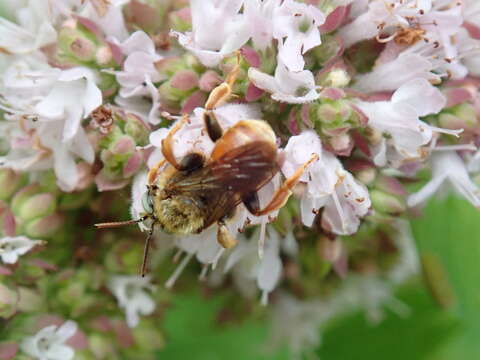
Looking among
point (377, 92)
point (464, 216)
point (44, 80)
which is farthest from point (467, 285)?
point (44, 80)

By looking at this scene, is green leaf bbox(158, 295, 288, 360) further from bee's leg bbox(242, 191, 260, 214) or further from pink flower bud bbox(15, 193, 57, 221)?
bee's leg bbox(242, 191, 260, 214)

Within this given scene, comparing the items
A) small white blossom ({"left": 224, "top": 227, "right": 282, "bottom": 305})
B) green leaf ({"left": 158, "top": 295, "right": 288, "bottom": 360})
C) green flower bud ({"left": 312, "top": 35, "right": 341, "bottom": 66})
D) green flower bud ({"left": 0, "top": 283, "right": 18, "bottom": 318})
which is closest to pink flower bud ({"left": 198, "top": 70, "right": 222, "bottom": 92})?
green flower bud ({"left": 312, "top": 35, "right": 341, "bottom": 66})

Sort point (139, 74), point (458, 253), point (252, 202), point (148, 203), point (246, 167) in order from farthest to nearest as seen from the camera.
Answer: point (458, 253)
point (139, 74)
point (148, 203)
point (252, 202)
point (246, 167)

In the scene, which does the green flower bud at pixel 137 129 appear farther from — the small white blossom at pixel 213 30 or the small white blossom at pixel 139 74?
the small white blossom at pixel 213 30

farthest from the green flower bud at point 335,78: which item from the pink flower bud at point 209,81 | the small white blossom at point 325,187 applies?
the pink flower bud at point 209,81

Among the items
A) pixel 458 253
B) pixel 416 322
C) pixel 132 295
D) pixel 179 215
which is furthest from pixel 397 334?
pixel 179 215

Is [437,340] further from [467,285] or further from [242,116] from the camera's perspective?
[242,116]

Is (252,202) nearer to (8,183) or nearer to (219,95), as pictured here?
(219,95)
